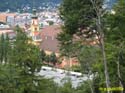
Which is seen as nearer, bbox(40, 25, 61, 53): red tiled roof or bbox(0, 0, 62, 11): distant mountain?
bbox(40, 25, 61, 53): red tiled roof

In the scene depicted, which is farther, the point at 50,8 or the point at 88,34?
the point at 50,8

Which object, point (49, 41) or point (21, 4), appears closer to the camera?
point (49, 41)

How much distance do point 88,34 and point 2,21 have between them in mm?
125615

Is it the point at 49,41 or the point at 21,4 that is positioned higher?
the point at 21,4

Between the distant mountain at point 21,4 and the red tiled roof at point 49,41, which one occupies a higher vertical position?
the distant mountain at point 21,4

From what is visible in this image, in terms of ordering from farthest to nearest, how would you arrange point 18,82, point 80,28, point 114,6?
point 18,82 → point 114,6 → point 80,28

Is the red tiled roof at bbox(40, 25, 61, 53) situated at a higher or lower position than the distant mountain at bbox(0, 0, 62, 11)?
lower

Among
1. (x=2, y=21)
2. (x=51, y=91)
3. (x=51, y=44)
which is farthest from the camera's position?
(x=2, y=21)

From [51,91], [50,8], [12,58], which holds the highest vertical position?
[50,8]

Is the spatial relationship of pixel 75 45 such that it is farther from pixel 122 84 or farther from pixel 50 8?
pixel 50 8

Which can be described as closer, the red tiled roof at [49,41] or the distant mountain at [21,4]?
the red tiled roof at [49,41]

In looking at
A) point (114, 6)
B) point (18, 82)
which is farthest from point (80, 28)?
point (18, 82)

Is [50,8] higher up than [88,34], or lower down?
higher up

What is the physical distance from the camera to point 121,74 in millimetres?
14023
